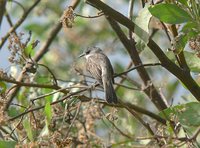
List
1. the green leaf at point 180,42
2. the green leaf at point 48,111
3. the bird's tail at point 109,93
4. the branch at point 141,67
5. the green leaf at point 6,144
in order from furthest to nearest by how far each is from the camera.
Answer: the branch at point 141,67 < the bird's tail at point 109,93 < the green leaf at point 48,111 < the green leaf at point 6,144 < the green leaf at point 180,42

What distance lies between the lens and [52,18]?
5891 millimetres

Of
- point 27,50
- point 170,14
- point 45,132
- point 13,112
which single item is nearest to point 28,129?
point 45,132

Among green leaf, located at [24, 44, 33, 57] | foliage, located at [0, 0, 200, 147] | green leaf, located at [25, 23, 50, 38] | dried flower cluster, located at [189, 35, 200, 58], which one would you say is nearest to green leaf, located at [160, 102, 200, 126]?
foliage, located at [0, 0, 200, 147]

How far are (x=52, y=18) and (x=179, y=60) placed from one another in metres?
3.50

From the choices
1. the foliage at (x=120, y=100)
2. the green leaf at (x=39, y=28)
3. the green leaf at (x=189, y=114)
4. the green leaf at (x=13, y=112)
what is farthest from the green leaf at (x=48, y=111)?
the green leaf at (x=39, y=28)

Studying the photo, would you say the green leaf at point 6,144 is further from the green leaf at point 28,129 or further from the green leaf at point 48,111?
the green leaf at point 48,111

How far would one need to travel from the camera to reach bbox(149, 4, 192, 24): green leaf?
229 centimetres

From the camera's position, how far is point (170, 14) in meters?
2.30

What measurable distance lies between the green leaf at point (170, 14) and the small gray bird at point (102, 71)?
2.33 feet

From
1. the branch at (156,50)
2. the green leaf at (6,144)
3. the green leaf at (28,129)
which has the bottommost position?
the green leaf at (6,144)

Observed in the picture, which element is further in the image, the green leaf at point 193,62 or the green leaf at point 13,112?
the green leaf at point 13,112

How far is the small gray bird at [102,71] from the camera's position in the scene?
9.99 feet

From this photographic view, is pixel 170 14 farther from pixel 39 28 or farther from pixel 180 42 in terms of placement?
pixel 39 28

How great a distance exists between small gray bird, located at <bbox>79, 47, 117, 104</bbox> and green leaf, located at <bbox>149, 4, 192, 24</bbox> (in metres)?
0.71
